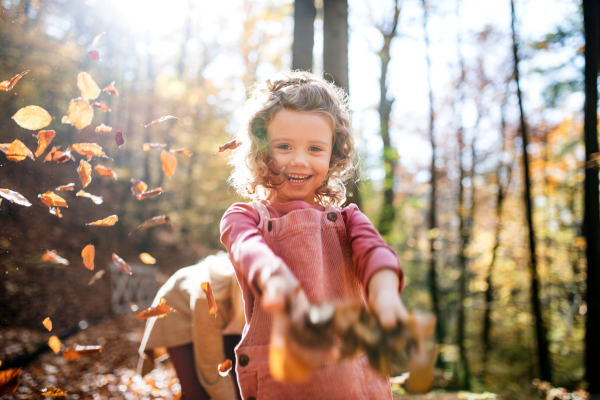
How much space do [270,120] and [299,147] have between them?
21 centimetres

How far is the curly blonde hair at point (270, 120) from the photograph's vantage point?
5.86ft

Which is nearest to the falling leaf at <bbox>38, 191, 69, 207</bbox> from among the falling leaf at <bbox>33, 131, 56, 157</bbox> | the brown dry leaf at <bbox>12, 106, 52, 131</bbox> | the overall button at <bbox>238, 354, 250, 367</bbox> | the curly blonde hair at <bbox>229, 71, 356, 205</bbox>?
the falling leaf at <bbox>33, 131, 56, 157</bbox>

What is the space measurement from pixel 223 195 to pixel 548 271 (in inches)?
490

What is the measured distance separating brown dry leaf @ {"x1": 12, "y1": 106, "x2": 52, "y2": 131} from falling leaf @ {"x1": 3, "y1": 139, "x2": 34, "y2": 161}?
0.41ft

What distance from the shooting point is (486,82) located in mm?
14383

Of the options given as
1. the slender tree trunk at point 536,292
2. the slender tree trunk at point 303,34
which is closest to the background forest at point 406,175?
the slender tree trunk at point 536,292

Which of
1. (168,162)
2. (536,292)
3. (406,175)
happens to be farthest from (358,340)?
(406,175)

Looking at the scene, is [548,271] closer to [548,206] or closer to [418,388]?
[548,206]

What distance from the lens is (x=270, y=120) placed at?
180cm

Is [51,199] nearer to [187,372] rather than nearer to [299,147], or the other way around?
[187,372]

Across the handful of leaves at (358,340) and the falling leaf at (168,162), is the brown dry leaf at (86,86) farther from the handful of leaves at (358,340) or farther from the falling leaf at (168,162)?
the handful of leaves at (358,340)

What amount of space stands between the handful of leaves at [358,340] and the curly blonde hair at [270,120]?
0.92 metres

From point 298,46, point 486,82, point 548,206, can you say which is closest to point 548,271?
point 548,206

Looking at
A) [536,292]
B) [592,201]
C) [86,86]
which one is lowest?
[536,292]
